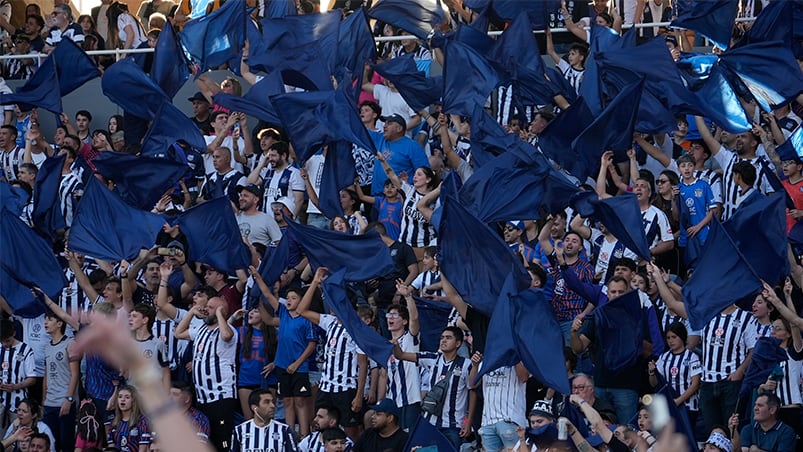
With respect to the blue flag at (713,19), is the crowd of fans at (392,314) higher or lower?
lower

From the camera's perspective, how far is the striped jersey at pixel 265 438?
11.2 m

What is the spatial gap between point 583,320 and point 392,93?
200 inches

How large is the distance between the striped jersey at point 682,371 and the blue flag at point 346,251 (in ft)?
8.31

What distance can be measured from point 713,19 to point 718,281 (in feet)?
15.3

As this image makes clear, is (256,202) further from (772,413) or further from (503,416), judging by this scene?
(772,413)

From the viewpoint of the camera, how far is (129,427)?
12195 millimetres

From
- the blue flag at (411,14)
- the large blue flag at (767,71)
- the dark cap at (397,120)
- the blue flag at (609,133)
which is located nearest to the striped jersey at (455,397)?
the blue flag at (609,133)

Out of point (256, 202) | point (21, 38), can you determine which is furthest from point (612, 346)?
point (21, 38)

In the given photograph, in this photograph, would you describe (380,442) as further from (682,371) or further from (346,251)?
(682,371)

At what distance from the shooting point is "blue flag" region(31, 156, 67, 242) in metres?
14.6

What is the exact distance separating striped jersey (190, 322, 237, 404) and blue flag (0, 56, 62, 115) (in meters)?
4.68

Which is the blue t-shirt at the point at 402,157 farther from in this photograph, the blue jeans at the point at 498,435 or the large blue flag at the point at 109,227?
the blue jeans at the point at 498,435

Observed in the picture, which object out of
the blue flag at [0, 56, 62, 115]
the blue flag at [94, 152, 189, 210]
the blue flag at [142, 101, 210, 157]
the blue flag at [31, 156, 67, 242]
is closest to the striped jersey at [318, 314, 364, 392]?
the blue flag at [94, 152, 189, 210]

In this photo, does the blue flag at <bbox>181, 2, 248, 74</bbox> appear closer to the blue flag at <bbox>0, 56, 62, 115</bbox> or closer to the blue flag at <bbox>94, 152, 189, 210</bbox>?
the blue flag at <bbox>0, 56, 62, 115</bbox>
